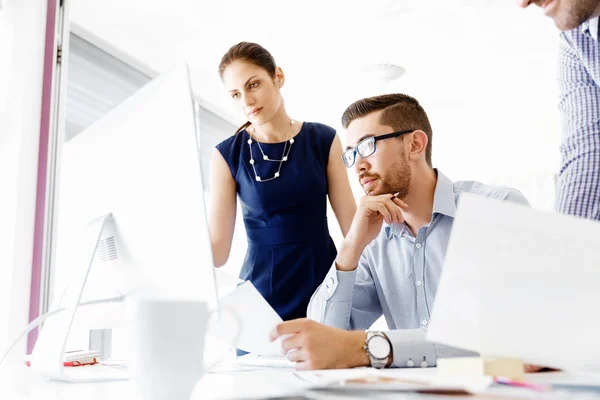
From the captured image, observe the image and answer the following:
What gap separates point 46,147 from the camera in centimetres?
277

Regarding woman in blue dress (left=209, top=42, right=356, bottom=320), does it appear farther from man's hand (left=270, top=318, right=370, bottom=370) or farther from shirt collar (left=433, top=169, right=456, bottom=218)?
man's hand (left=270, top=318, right=370, bottom=370)

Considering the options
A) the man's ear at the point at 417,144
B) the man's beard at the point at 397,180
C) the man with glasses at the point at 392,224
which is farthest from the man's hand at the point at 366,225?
the man's ear at the point at 417,144

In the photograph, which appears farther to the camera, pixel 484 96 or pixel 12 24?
pixel 484 96

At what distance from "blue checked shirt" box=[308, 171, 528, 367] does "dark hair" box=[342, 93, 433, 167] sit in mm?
223

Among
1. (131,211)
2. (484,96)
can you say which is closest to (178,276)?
(131,211)

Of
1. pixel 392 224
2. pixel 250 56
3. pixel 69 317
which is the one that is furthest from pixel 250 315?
pixel 250 56

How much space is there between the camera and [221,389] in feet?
2.14

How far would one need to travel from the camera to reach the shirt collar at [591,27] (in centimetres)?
119

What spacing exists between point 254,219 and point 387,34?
2.61 m

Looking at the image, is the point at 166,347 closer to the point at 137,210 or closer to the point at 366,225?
the point at 137,210

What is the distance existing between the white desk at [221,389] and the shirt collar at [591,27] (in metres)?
0.81

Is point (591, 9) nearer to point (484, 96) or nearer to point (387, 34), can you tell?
point (387, 34)

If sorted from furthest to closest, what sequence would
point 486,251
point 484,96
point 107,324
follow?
point 484,96 → point 107,324 → point 486,251

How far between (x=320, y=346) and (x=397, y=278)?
585 mm
